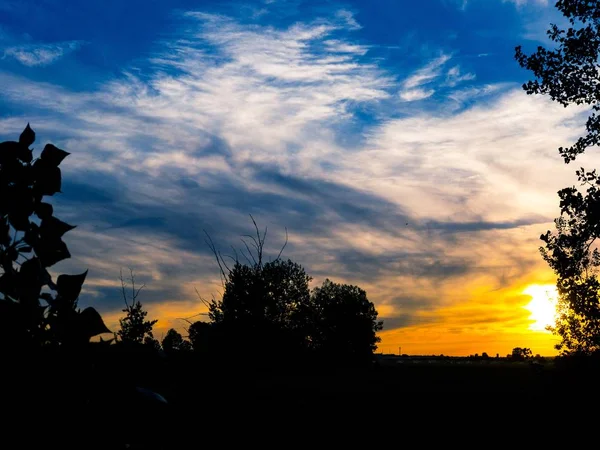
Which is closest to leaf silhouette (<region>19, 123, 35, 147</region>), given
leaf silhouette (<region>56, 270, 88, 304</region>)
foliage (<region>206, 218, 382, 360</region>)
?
leaf silhouette (<region>56, 270, 88, 304</region>)

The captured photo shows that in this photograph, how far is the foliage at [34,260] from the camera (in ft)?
6.09

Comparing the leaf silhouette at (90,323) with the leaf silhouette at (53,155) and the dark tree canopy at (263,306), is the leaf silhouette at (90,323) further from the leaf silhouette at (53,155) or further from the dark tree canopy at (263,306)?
the dark tree canopy at (263,306)

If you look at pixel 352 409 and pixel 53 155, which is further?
pixel 352 409

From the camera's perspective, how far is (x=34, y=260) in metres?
1.86

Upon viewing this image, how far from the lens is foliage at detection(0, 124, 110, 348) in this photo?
73.1 inches

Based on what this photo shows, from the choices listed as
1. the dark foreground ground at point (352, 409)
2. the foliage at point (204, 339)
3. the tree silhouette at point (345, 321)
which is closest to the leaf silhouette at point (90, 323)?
the dark foreground ground at point (352, 409)

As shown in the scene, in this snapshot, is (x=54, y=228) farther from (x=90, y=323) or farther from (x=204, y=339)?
(x=204, y=339)

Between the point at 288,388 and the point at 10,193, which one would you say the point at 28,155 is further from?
the point at 288,388

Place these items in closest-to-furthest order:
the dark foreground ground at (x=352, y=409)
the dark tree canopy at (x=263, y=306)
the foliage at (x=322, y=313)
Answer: the dark foreground ground at (x=352, y=409) < the dark tree canopy at (x=263, y=306) < the foliage at (x=322, y=313)

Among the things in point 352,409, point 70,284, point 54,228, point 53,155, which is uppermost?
point 53,155

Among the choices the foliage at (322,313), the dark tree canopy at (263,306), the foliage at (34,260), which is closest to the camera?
the foliage at (34,260)

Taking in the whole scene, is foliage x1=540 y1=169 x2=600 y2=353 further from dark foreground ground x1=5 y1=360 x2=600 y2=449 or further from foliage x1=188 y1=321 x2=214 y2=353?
foliage x1=188 y1=321 x2=214 y2=353

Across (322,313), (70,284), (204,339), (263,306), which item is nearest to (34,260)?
(70,284)

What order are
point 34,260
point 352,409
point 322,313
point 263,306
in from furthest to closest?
point 322,313 < point 263,306 < point 352,409 < point 34,260
